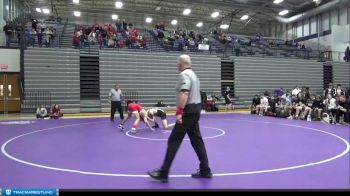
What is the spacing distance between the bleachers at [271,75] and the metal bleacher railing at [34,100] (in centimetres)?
1236

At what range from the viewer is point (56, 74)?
19.2m

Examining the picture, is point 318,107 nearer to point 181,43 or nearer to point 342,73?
point 181,43

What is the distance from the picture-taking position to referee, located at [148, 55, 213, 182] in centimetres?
465

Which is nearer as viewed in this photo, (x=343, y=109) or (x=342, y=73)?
(x=343, y=109)

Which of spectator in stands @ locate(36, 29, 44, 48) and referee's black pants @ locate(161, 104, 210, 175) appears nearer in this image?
referee's black pants @ locate(161, 104, 210, 175)

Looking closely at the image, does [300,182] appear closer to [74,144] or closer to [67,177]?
[67,177]

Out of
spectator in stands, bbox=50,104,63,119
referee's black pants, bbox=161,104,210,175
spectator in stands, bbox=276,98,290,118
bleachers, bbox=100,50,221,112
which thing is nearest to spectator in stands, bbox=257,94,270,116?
spectator in stands, bbox=276,98,290,118

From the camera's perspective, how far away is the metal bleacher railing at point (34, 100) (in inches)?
714

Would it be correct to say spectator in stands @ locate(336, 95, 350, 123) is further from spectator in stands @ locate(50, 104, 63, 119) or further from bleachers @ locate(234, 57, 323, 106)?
spectator in stands @ locate(50, 104, 63, 119)

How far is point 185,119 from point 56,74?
16.1 meters

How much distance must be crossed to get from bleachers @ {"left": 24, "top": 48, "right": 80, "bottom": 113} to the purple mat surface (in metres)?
9.55

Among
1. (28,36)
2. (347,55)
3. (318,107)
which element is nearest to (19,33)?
(28,36)

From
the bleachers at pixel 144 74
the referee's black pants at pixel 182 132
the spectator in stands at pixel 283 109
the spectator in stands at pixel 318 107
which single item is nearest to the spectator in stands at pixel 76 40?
the bleachers at pixel 144 74

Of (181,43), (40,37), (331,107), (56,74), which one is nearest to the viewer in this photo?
(331,107)
